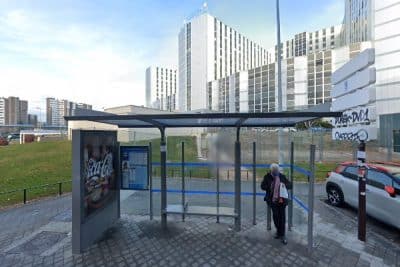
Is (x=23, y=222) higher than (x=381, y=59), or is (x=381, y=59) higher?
(x=381, y=59)

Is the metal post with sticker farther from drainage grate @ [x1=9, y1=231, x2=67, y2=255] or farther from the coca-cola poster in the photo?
drainage grate @ [x1=9, y1=231, x2=67, y2=255]

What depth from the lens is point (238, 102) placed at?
84500 mm

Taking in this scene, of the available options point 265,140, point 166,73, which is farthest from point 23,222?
point 166,73

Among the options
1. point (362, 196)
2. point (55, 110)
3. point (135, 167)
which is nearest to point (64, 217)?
point (135, 167)

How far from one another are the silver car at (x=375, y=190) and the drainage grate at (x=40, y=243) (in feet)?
23.4

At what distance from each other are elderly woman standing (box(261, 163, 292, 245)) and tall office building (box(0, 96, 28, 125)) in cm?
12398

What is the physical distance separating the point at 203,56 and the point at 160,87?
3595cm

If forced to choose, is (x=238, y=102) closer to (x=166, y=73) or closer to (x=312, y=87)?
(x=312, y=87)

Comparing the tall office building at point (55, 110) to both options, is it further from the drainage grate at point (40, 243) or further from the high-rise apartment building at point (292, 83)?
the drainage grate at point (40, 243)

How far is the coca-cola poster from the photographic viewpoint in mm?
4840

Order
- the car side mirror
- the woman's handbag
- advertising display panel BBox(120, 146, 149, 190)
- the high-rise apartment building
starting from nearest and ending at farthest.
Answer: the woman's handbag
the car side mirror
advertising display panel BBox(120, 146, 149, 190)
the high-rise apartment building

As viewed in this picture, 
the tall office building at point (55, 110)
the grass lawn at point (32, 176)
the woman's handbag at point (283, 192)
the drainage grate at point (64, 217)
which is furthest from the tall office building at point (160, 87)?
the woman's handbag at point (283, 192)

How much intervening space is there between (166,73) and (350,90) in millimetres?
116887

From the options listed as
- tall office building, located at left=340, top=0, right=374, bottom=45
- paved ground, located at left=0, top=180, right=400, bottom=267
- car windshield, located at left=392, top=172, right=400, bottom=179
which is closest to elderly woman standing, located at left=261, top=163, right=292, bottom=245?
paved ground, located at left=0, top=180, right=400, bottom=267
